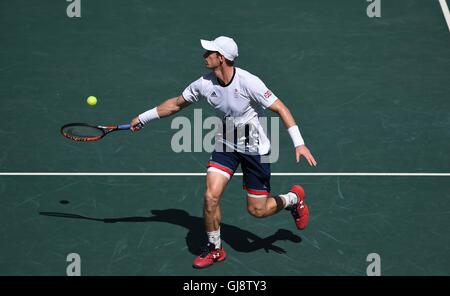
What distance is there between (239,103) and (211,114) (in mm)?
3467

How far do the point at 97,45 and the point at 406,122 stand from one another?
563 cm

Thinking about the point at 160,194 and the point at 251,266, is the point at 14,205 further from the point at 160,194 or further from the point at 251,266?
the point at 251,266

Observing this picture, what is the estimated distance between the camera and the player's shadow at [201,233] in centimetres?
1220

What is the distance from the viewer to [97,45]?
16812mm

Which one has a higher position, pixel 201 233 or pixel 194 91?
pixel 194 91

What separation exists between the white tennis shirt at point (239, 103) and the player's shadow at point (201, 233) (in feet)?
4.10

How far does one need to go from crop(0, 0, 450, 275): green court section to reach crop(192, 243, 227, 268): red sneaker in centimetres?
14

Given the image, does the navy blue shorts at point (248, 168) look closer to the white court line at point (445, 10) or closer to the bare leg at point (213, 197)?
the bare leg at point (213, 197)

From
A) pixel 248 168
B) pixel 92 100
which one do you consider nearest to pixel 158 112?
pixel 248 168

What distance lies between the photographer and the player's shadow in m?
12.2

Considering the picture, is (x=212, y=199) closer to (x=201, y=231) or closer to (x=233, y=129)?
(x=233, y=129)

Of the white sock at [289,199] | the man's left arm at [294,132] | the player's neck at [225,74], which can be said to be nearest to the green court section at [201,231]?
the white sock at [289,199]

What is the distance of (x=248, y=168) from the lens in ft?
38.9

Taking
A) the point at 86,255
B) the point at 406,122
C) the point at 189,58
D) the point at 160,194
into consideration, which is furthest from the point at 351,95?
the point at 86,255
